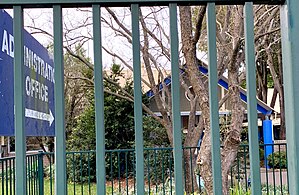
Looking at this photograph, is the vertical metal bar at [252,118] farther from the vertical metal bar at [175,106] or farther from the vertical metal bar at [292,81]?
the vertical metal bar at [175,106]

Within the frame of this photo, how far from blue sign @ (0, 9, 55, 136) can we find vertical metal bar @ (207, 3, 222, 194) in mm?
603

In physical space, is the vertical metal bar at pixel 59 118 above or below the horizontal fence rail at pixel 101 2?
below

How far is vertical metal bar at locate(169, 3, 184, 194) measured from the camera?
1.24 meters

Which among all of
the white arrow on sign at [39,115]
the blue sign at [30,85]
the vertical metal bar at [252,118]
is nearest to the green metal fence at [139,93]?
the vertical metal bar at [252,118]

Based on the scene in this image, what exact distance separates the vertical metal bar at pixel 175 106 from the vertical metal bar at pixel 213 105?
10 cm

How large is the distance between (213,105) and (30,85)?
159cm

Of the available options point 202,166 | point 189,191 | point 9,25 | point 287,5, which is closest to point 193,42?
point 202,166

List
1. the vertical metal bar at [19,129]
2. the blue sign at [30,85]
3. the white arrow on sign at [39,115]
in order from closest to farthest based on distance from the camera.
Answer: the vertical metal bar at [19,129] < the blue sign at [30,85] < the white arrow on sign at [39,115]

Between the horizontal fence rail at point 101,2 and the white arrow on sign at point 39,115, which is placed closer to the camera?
the horizontal fence rail at point 101,2

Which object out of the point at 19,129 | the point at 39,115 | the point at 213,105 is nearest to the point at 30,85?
the point at 39,115

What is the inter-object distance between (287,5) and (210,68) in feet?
1.03

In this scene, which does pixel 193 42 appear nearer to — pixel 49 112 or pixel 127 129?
pixel 49 112

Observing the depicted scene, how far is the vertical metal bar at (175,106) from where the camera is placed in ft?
4.06

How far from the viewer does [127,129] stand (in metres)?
11.7
